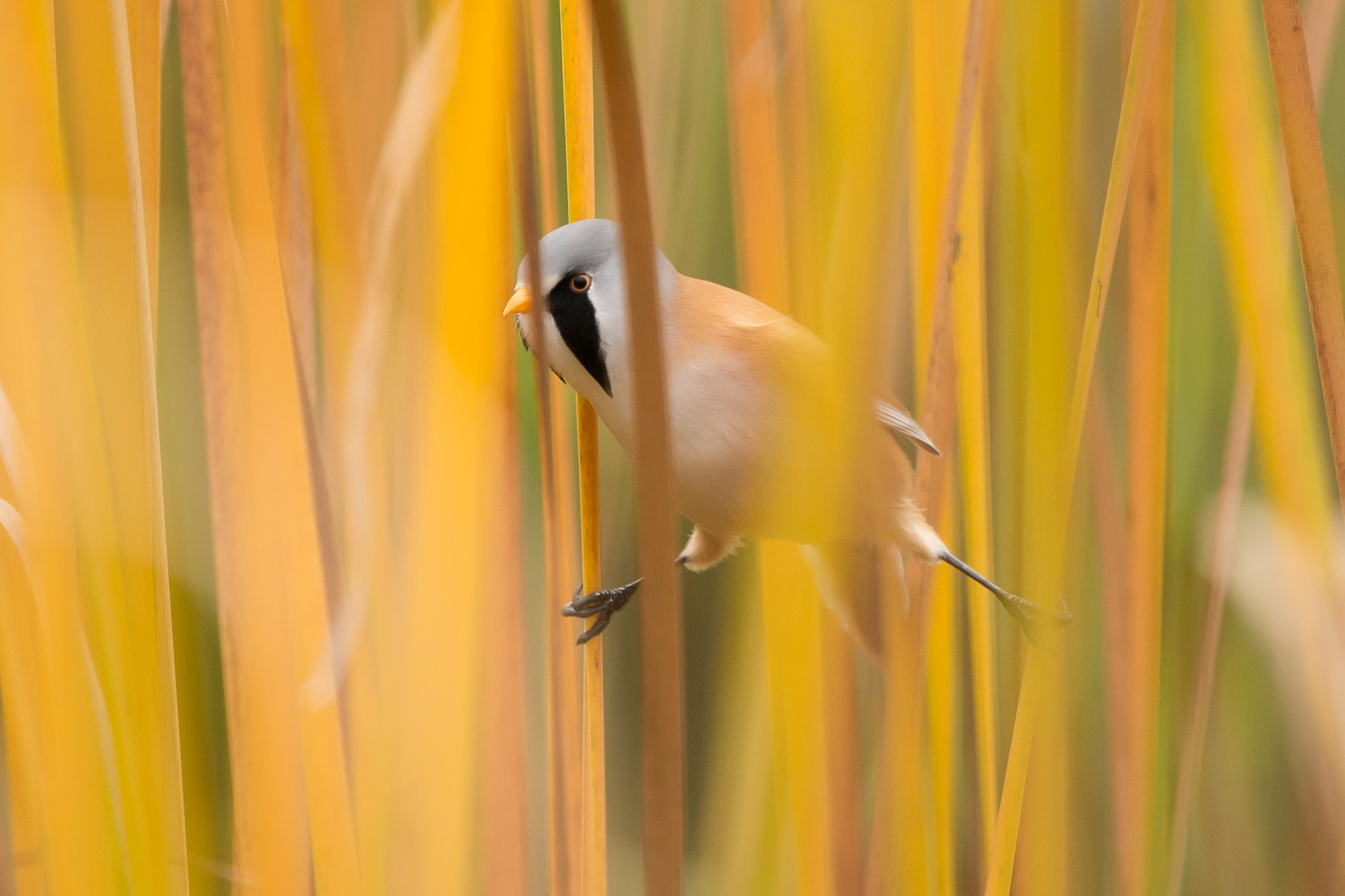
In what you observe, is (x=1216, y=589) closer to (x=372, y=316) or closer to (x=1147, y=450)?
(x=1147, y=450)

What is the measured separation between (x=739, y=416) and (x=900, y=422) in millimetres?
136

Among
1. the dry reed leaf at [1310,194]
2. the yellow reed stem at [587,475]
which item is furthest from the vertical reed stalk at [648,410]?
the dry reed leaf at [1310,194]

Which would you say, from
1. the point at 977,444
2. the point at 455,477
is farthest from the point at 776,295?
the point at 455,477

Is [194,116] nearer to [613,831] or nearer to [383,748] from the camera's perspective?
[383,748]

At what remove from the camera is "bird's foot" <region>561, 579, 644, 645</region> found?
0.70 meters

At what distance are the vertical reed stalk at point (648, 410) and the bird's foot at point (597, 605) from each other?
24 cm

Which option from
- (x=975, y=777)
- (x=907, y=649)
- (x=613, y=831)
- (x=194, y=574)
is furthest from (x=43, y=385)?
(x=975, y=777)

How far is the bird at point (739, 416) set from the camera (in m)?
0.67

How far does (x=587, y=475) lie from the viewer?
67cm

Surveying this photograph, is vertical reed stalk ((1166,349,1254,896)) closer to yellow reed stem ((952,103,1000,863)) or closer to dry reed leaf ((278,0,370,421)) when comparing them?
yellow reed stem ((952,103,1000,863))

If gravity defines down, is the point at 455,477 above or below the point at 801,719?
above

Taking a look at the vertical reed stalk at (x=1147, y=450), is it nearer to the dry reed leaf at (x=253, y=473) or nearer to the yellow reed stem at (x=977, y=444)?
the yellow reed stem at (x=977, y=444)

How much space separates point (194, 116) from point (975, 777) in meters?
0.88

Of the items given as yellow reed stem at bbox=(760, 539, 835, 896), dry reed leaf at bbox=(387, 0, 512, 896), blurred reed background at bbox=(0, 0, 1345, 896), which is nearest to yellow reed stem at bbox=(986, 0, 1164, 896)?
blurred reed background at bbox=(0, 0, 1345, 896)
